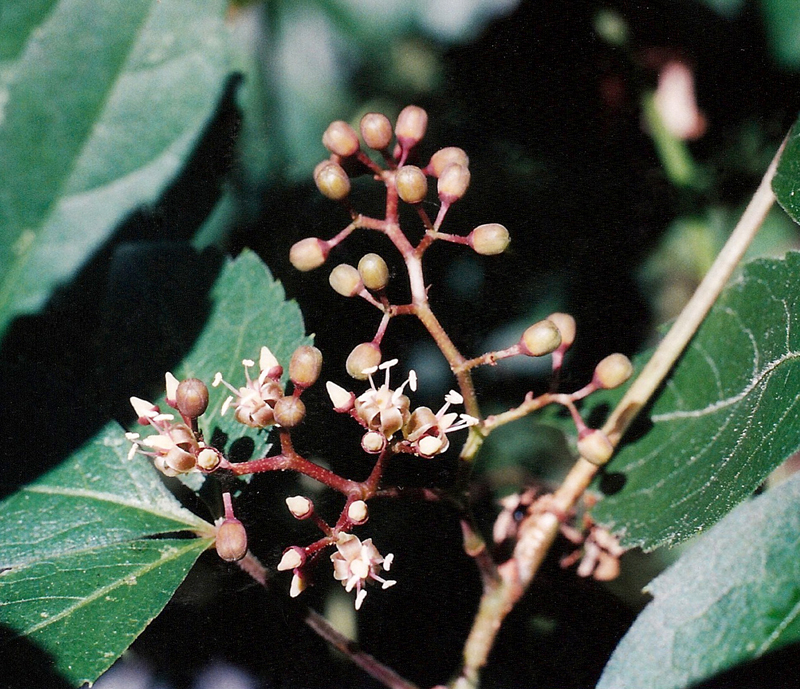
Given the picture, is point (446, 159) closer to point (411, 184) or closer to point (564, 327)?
point (411, 184)

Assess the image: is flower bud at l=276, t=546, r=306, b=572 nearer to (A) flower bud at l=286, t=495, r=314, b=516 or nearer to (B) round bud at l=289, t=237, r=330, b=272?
(A) flower bud at l=286, t=495, r=314, b=516

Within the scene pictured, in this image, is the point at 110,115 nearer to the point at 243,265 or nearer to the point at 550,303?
the point at 243,265

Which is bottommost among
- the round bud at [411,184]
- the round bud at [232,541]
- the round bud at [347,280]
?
the round bud at [232,541]

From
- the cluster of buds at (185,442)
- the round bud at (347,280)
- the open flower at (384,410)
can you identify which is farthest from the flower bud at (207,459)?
the round bud at (347,280)

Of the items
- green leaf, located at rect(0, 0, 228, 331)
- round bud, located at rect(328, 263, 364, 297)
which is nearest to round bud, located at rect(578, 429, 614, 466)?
round bud, located at rect(328, 263, 364, 297)

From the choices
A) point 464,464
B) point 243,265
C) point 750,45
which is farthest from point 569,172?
point 464,464

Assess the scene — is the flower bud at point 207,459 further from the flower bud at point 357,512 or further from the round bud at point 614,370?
the round bud at point 614,370
